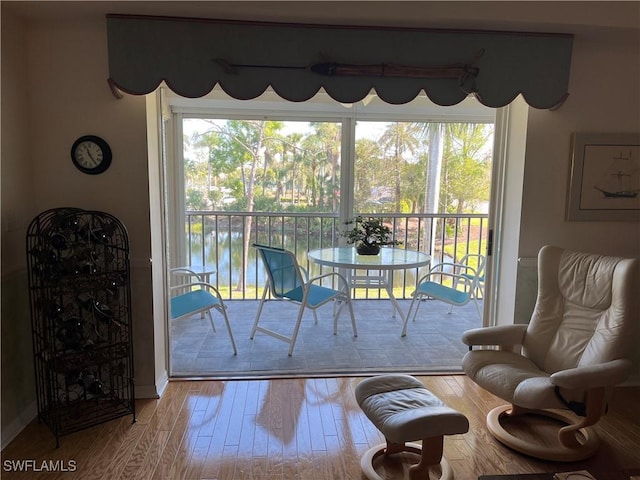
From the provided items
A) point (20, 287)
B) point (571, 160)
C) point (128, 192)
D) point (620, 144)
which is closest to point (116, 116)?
point (128, 192)

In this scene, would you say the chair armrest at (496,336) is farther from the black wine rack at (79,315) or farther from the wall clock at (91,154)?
the wall clock at (91,154)

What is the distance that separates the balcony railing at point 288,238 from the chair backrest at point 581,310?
2.08 m

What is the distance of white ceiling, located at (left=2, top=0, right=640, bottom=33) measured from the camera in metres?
2.03

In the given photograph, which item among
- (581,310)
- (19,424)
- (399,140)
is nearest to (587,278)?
(581,310)

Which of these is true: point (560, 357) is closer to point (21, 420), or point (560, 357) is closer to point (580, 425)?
point (580, 425)

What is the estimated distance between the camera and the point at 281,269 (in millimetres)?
3107

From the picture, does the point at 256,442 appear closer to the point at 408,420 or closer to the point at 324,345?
the point at 408,420

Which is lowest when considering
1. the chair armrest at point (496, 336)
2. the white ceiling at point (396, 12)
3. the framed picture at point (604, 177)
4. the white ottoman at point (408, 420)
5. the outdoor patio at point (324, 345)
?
the outdoor patio at point (324, 345)

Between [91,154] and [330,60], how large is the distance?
54.7 inches

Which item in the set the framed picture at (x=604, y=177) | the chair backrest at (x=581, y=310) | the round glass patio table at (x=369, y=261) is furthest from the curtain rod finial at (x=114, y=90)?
the framed picture at (x=604, y=177)

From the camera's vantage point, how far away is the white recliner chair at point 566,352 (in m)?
1.82

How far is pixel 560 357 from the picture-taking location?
86.3 inches

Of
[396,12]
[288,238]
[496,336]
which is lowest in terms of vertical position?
[496,336]

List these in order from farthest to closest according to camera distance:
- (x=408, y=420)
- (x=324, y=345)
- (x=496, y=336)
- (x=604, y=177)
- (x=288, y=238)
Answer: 1. (x=288, y=238)
2. (x=324, y=345)
3. (x=604, y=177)
4. (x=496, y=336)
5. (x=408, y=420)
